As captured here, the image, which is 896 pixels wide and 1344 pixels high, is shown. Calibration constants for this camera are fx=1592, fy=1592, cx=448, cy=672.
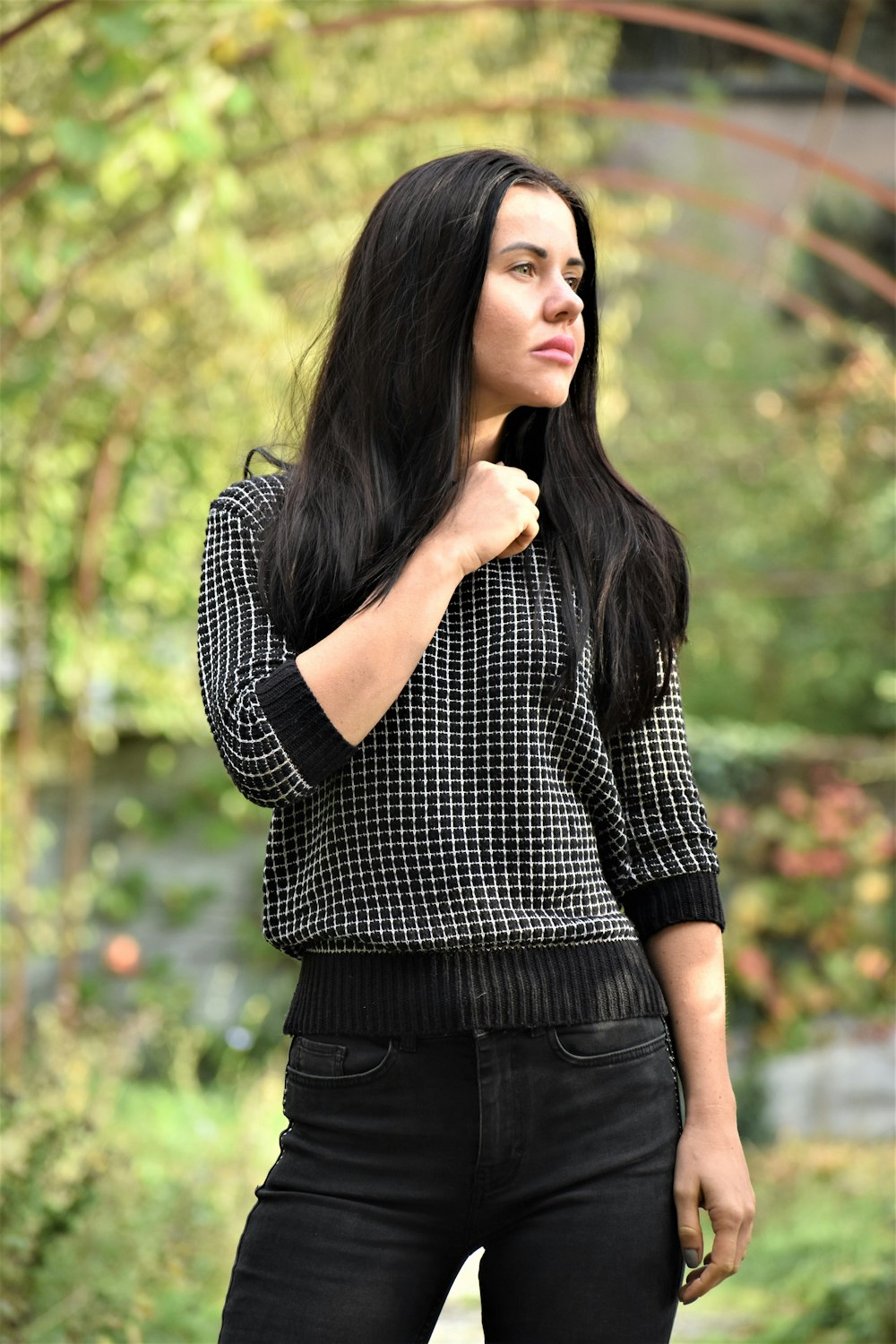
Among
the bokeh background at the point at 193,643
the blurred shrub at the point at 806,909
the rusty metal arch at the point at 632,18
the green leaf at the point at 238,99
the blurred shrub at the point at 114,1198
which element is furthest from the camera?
the blurred shrub at the point at 806,909

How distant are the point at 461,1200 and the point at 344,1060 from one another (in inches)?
6.3

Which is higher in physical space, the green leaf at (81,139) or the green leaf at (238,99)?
the green leaf at (238,99)

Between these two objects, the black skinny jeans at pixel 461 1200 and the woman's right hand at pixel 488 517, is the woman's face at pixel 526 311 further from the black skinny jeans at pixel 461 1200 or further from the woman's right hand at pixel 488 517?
the black skinny jeans at pixel 461 1200

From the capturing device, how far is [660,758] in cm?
163

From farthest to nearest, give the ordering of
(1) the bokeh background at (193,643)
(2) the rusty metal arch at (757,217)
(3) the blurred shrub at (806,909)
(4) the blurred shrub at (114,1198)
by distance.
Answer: (3) the blurred shrub at (806,909), (2) the rusty metal arch at (757,217), (1) the bokeh background at (193,643), (4) the blurred shrub at (114,1198)

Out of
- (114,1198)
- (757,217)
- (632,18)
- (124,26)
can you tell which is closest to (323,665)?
(124,26)

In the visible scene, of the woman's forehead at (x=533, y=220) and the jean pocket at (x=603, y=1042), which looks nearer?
the jean pocket at (x=603, y=1042)

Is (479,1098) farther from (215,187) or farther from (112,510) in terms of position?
(112,510)

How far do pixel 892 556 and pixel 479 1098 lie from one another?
7.92m

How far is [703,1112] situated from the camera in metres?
1.51

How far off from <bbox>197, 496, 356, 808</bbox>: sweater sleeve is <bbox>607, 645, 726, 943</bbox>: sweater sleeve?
1.15ft

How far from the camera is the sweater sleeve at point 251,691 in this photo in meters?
1.39

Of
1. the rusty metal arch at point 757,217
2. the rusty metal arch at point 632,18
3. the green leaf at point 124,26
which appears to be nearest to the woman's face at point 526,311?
the green leaf at point 124,26

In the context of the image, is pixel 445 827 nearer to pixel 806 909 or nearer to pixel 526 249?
pixel 526 249
